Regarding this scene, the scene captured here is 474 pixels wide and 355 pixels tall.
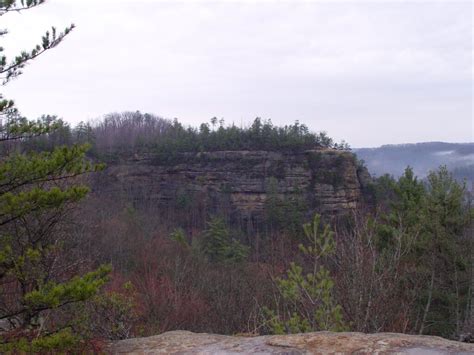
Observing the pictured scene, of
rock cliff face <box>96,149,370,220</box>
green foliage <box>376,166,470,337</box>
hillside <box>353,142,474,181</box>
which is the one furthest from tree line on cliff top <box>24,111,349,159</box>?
hillside <box>353,142,474,181</box>

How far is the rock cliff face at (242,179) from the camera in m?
52.0

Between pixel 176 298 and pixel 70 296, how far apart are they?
45.4 ft

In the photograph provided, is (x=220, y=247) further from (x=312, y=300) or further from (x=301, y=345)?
(x=301, y=345)

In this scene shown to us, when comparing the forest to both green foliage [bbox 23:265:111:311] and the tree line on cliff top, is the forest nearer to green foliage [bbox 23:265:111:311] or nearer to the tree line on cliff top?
green foliage [bbox 23:265:111:311]

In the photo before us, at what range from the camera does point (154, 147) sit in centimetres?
6081

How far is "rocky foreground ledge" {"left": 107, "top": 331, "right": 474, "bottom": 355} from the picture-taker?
5176 millimetres

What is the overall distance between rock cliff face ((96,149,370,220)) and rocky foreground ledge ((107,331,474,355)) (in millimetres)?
42789

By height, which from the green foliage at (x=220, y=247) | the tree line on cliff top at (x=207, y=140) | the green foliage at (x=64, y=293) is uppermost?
the tree line on cliff top at (x=207, y=140)

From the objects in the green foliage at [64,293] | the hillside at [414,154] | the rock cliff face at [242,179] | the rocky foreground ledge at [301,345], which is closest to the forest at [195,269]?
the green foliage at [64,293]

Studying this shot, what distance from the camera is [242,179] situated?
56094 millimetres

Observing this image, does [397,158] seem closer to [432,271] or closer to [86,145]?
[432,271]

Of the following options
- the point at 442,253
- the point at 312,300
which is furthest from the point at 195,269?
the point at 312,300

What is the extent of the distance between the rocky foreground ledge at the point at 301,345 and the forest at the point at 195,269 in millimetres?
657

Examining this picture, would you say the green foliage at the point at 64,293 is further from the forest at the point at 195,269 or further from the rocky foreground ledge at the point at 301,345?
the rocky foreground ledge at the point at 301,345
